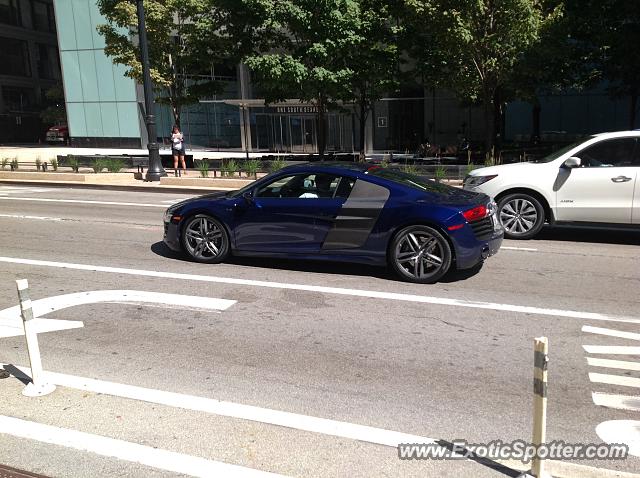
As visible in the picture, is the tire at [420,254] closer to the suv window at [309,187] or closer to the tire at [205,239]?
the suv window at [309,187]

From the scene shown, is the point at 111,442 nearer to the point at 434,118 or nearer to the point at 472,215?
the point at 472,215

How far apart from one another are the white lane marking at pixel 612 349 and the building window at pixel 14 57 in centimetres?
6103

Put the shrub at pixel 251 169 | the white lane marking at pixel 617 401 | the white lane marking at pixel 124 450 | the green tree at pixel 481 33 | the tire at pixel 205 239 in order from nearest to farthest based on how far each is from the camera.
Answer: the white lane marking at pixel 124 450 < the white lane marking at pixel 617 401 < the tire at pixel 205 239 < the green tree at pixel 481 33 < the shrub at pixel 251 169

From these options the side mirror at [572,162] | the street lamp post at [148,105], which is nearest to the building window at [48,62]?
the street lamp post at [148,105]

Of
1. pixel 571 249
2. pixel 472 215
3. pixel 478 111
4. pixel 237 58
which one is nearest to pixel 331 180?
pixel 472 215

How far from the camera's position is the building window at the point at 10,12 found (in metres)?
53.7

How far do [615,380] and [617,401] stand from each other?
35 cm

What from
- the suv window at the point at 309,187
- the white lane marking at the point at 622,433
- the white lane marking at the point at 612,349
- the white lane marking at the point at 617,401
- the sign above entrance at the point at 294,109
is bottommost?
the white lane marking at the point at 622,433

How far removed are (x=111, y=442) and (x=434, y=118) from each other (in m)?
30.5

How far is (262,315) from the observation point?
584cm

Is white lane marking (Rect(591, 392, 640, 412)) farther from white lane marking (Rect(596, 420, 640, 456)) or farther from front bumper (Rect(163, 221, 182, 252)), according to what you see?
front bumper (Rect(163, 221, 182, 252))

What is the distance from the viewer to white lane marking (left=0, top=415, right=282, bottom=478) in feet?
10.6

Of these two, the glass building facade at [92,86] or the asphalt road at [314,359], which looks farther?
the glass building facade at [92,86]

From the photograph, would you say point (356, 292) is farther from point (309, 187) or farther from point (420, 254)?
point (309, 187)
